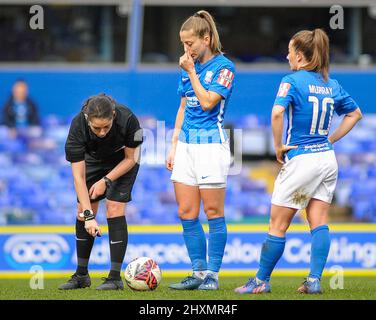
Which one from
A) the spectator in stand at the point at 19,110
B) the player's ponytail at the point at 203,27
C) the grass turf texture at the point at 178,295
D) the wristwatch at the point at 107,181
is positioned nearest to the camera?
the grass turf texture at the point at 178,295

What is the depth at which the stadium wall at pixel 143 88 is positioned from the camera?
46.5ft

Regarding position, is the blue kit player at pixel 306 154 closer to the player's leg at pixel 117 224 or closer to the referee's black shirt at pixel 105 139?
the player's leg at pixel 117 224

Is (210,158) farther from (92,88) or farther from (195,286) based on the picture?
(92,88)

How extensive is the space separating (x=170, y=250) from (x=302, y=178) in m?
6.29

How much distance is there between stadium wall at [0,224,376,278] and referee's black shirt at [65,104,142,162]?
543cm

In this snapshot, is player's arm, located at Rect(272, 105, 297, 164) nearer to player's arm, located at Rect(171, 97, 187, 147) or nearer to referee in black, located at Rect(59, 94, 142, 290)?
player's arm, located at Rect(171, 97, 187, 147)

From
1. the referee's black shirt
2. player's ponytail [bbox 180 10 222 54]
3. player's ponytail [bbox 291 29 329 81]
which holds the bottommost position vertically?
the referee's black shirt

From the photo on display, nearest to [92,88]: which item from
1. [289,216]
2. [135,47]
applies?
[135,47]

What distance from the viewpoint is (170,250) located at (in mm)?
12570

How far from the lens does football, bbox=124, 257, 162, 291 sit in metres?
6.88

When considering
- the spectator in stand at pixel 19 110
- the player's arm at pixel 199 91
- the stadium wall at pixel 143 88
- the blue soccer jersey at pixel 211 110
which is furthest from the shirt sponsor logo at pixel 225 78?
the spectator in stand at pixel 19 110

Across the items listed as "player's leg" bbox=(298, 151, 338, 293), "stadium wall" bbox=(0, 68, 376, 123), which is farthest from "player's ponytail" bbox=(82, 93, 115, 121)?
"stadium wall" bbox=(0, 68, 376, 123)

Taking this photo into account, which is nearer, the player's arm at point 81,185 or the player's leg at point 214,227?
the player's leg at point 214,227

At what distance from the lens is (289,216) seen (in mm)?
6508
